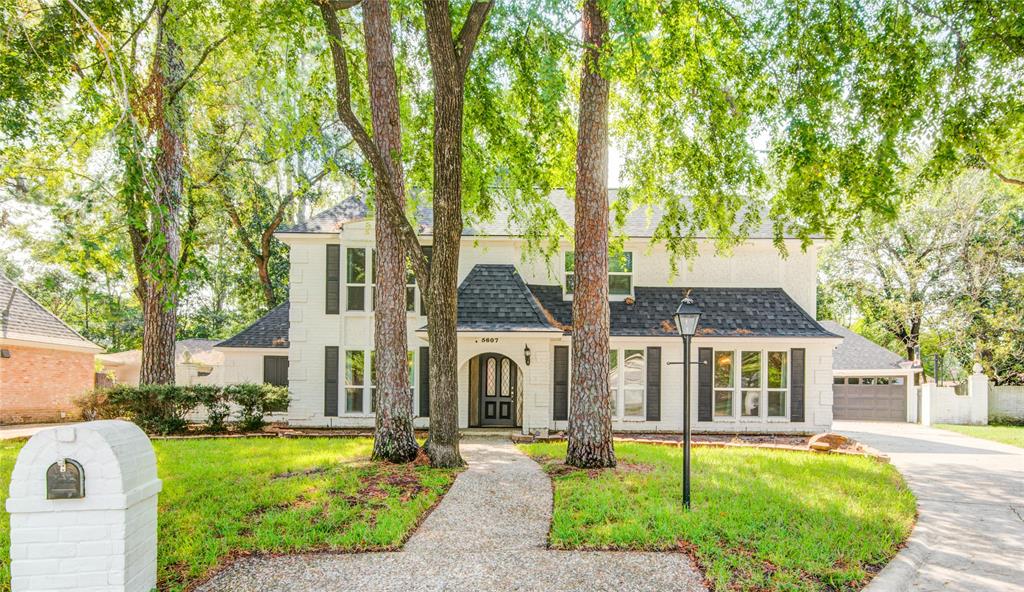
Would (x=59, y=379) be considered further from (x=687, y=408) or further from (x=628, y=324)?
(x=687, y=408)

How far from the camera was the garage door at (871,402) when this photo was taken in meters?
22.7

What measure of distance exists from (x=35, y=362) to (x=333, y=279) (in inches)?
469

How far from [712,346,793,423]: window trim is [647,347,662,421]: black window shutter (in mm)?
1455

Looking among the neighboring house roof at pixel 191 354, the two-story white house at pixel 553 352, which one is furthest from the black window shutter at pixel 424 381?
the neighboring house roof at pixel 191 354

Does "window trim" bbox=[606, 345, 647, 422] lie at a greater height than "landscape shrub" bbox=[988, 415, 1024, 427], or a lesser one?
greater

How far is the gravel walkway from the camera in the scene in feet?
15.3

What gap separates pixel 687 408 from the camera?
702 centimetres

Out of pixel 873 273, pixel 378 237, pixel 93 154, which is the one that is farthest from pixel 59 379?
pixel 873 273

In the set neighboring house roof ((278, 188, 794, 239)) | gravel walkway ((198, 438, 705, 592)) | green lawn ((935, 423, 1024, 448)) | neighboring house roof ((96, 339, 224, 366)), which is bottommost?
green lawn ((935, 423, 1024, 448))

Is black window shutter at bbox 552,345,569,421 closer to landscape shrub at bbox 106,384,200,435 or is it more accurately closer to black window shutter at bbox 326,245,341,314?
black window shutter at bbox 326,245,341,314

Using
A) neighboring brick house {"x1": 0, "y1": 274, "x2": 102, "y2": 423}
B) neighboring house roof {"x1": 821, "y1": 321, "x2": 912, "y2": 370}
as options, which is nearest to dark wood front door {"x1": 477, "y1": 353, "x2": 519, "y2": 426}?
neighboring brick house {"x1": 0, "y1": 274, "x2": 102, "y2": 423}

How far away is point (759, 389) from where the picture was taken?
15.3 metres

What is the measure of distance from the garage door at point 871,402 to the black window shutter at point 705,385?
11.8 m

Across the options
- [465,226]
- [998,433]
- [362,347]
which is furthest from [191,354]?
[998,433]
